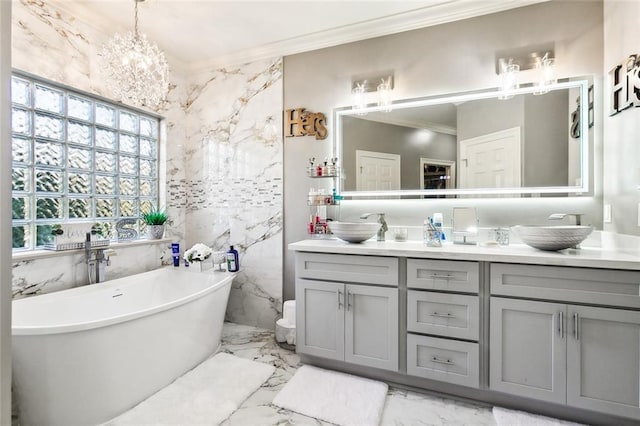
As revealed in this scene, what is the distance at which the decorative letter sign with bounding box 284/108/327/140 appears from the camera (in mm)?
2762

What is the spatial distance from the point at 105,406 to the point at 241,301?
1.49 meters

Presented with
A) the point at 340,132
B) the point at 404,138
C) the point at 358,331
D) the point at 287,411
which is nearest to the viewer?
the point at 287,411

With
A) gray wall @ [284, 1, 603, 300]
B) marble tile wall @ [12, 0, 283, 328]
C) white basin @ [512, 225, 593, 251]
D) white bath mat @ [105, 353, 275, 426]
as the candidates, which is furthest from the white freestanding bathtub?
white basin @ [512, 225, 593, 251]

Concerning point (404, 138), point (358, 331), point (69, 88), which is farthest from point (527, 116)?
point (69, 88)

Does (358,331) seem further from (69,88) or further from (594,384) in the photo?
(69,88)

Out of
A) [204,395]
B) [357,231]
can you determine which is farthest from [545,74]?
[204,395]

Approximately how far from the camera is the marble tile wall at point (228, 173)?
9.68 feet

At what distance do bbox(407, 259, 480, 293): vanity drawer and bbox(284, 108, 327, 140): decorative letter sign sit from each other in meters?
1.47

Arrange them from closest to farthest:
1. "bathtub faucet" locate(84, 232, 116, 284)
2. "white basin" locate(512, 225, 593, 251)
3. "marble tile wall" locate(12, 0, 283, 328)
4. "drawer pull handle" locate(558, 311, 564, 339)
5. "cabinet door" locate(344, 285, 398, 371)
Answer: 1. "drawer pull handle" locate(558, 311, 564, 339)
2. "white basin" locate(512, 225, 593, 251)
3. "cabinet door" locate(344, 285, 398, 371)
4. "bathtub faucet" locate(84, 232, 116, 284)
5. "marble tile wall" locate(12, 0, 283, 328)

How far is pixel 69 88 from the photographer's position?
2336mm

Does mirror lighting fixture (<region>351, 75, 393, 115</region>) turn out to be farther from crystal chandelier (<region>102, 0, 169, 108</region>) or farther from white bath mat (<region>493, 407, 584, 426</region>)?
white bath mat (<region>493, 407, 584, 426</region>)

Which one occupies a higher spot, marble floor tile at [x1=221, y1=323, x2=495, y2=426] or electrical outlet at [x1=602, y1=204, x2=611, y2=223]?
electrical outlet at [x1=602, y1=204, x2=611, y2=223]

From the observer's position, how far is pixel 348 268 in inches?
82.7

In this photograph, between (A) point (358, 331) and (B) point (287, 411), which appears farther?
(A) point (358, 331)
